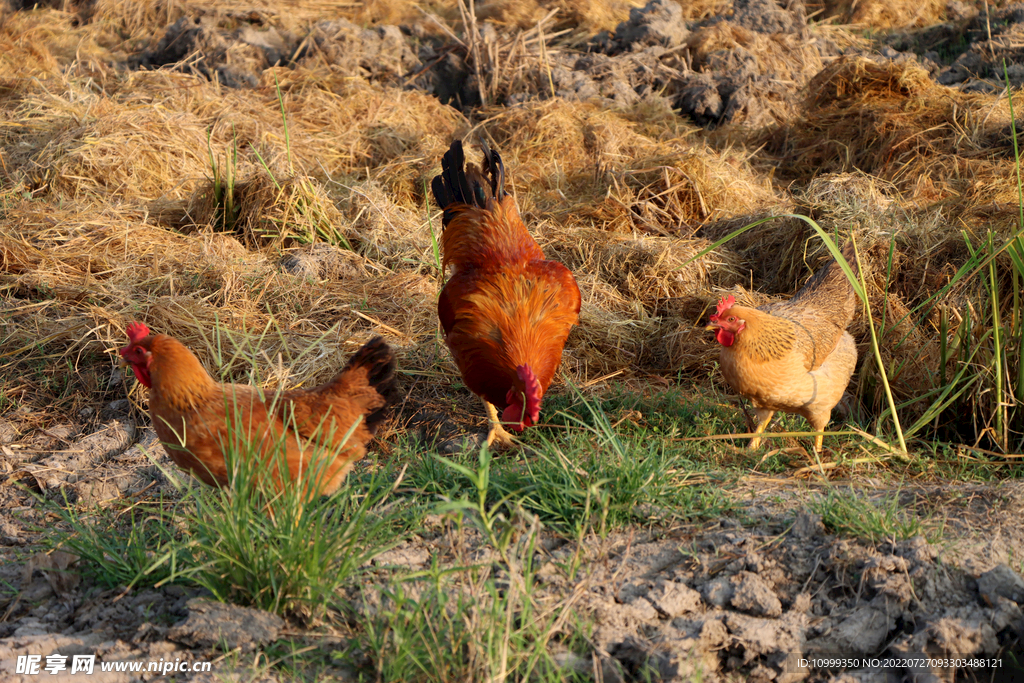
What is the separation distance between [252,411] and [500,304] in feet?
4.22

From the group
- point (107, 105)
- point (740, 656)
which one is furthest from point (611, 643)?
point (107, 105)

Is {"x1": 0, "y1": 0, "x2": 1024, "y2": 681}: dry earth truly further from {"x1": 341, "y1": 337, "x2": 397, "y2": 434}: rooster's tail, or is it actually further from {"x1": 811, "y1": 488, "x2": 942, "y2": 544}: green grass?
{"x1": 341, "y1": 337, "x2": 397, "y2": 434}: rooster's tail

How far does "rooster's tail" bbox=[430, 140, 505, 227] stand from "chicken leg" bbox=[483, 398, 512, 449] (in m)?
1.10

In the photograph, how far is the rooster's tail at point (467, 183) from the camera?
13.8 feet

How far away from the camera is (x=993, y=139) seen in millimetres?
6055

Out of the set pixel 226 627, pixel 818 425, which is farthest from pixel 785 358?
pixel 226 627

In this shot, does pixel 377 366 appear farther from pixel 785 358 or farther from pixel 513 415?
pixel 785 358

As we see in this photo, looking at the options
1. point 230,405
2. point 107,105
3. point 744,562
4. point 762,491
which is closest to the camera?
point 744,562

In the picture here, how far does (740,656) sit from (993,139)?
5.52 m

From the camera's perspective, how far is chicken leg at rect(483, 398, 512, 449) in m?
3.82

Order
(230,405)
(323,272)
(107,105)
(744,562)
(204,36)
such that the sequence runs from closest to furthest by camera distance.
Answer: (744,562), (230,405), (323,272), (107,105), (204,36)

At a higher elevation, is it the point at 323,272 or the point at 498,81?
the point at 498,81

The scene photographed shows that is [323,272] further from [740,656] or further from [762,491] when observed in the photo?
[740,656]
